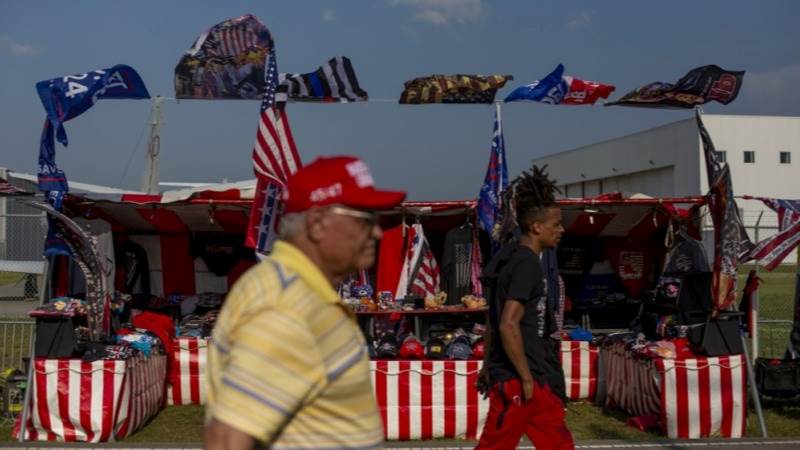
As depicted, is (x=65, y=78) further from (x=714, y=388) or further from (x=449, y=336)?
(x=714, y=388)

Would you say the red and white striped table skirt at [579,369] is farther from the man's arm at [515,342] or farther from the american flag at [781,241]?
the man's arm at [515,342]

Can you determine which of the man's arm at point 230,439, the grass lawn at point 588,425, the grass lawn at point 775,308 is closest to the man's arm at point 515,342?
the man's arm at point 230,439

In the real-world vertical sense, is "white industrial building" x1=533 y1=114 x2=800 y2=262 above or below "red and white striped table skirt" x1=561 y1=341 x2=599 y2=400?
above

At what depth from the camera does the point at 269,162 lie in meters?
8.67

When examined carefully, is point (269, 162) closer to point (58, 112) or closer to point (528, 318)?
point (58, 112)

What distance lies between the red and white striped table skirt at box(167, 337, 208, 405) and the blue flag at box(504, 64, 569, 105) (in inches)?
164

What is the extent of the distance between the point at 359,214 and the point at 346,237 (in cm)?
7

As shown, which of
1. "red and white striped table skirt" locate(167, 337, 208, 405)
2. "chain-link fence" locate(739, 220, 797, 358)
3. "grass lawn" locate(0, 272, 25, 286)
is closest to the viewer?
"red and white striped table skirt" locate(167, 337, 208, 405)

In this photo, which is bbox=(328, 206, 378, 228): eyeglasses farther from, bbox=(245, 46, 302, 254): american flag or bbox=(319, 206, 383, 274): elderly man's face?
bbox=(245, 46, 302, 254): american flag

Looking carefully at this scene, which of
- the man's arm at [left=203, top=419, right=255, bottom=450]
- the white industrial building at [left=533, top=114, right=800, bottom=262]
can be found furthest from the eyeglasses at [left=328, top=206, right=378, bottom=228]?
the white industrial building at [left=533, top=114, right=800, bottom=262]

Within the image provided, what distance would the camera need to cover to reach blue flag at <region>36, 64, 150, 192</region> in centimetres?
892

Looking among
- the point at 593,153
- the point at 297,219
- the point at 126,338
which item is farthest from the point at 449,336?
the point at 593,153

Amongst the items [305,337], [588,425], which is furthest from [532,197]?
[588,425]

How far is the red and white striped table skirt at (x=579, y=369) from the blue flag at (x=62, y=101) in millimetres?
5368
